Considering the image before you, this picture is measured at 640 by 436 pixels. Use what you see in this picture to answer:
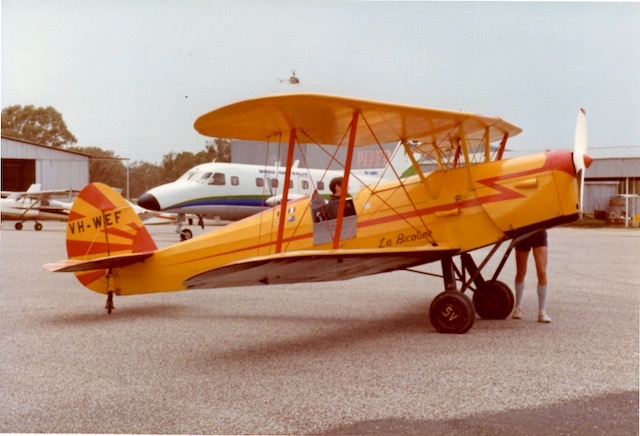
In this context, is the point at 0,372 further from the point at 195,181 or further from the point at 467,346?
the point at 195,181

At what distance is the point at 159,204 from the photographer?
17.2m

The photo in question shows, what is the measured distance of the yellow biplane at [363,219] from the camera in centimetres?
544

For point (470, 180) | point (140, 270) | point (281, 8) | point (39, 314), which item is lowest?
point (39, 314)

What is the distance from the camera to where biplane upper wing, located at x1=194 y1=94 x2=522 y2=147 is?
5164 millimetres

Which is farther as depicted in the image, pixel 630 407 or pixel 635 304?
pixel 635 304

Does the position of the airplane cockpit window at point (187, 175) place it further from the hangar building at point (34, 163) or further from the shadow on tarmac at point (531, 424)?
the shadow on tarmac at point (531, 424)

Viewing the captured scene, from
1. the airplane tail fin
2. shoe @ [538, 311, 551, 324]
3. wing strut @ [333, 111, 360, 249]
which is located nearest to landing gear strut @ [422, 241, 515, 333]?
shoe @ [538, 311, 551, 324]

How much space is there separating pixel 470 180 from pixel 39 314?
17.3 feet

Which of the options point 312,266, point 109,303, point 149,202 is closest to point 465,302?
point 312,266

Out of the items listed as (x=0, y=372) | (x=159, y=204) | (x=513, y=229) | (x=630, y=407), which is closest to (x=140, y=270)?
(x=0, y=372)

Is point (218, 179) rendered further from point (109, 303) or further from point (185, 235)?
point (109, 303)

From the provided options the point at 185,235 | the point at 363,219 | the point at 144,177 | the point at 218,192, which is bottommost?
the point at 185,235

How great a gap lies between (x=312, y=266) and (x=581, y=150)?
290 centimetres

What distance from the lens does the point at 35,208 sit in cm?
2345
